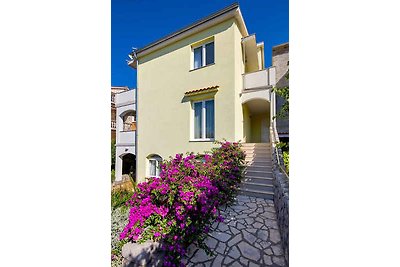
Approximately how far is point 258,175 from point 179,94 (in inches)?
194

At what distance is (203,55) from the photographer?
731 cm

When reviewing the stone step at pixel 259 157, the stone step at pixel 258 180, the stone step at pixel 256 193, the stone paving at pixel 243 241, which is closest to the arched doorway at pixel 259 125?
the stone step at pixel 259 157

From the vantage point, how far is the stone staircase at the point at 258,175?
465 cm

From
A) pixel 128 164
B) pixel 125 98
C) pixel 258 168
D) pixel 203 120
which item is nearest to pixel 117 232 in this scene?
pixel 258 168

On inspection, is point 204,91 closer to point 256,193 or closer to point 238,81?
point 238,81

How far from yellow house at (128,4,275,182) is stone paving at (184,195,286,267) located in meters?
3.34

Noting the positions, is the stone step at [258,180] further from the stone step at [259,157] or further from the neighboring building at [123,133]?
the neighboring building at [123,133]

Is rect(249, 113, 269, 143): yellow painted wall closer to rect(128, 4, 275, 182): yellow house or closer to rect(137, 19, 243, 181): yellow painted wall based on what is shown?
rect(128, 4, 275, 182): yellow house
